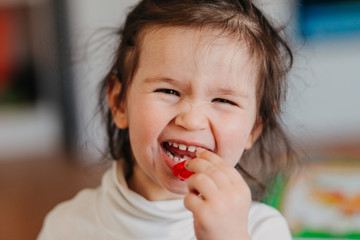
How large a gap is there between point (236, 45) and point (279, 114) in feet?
0.86

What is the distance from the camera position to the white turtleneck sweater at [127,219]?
30.3 inches

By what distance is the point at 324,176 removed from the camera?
1314 millimetres

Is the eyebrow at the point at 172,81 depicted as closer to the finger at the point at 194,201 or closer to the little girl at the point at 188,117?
the little girl at the point at 188,117

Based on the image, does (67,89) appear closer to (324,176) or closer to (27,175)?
(27,175)

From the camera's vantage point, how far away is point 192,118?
2.16 feet

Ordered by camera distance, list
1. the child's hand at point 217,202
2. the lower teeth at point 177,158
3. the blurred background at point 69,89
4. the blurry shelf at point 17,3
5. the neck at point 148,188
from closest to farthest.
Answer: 1. the child's hand at point 217,202
2. the lower teeth at point 177,158
3. the neck at point 148,188
4. the blurred background at point 69,89
5. the blurry shelf at point 17,3

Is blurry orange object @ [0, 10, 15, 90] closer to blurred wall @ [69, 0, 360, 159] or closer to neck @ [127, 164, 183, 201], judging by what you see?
blurred wall @ [69, 0, 360, 159]

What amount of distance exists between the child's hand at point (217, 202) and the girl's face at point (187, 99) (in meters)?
0.08

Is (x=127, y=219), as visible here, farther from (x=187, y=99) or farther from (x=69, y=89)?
(x=69, y=89)

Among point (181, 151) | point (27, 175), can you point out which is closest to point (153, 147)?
point (181, 151)

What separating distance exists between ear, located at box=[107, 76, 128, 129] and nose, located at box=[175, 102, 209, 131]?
0.18 metres

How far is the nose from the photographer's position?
658 mm

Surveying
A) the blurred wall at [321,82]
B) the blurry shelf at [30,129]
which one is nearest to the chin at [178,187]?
the blurred wall at [321,82]

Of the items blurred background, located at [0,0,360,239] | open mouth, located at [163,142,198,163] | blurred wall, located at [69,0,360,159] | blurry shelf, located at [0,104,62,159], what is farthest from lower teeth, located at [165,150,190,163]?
blurry shelf, located at [0,104,62,159]
